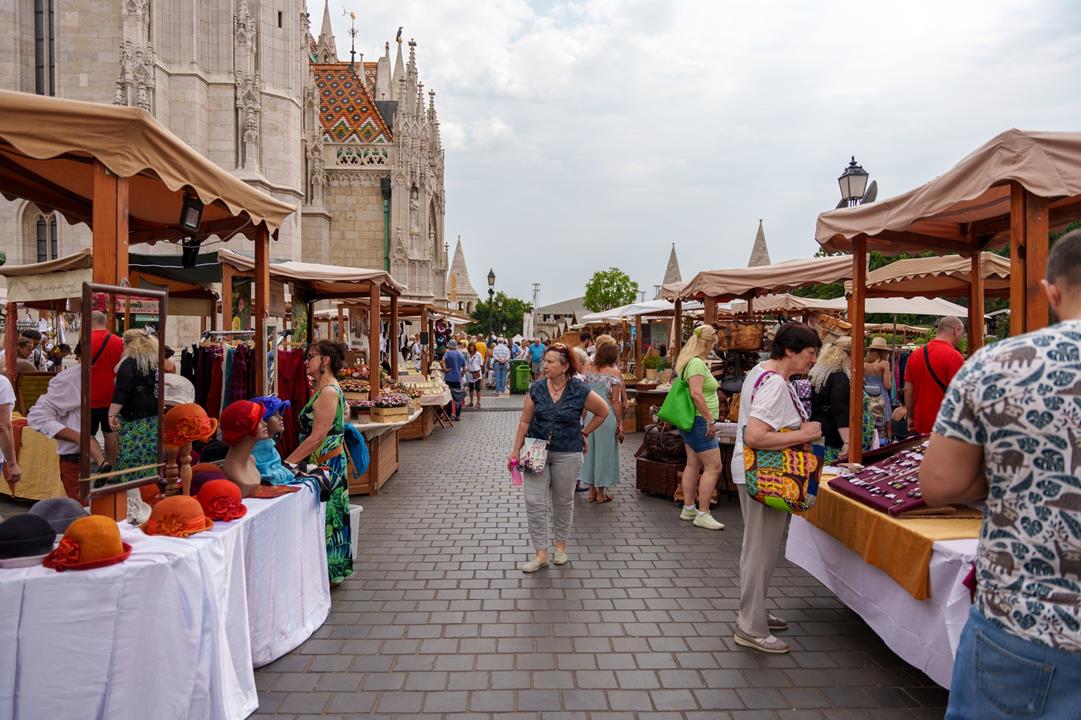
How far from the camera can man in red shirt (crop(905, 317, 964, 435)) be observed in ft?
19.0

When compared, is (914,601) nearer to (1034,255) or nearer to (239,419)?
(1034,255)

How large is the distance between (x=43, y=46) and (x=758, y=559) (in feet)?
85.5

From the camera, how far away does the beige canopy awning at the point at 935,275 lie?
7590mm

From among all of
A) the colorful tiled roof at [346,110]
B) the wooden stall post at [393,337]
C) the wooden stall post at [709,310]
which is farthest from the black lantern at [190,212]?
the colorful tiled roof at [346,110]

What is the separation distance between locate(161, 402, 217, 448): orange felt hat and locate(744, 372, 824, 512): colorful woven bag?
9.78 ft

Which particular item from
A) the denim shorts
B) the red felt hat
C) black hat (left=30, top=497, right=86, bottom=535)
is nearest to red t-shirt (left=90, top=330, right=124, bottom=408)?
the red felt hat

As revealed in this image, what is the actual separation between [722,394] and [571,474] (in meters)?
3.84

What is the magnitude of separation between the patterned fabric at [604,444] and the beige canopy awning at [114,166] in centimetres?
394

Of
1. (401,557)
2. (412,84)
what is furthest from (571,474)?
(412,84)

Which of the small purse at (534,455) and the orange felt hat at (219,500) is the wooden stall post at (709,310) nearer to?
the small purse at (534,455)

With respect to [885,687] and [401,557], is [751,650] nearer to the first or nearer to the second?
[885,687]

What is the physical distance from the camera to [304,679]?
146 inches

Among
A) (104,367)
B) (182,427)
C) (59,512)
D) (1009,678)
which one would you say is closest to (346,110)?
(104,367)

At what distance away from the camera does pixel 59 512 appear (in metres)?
3.13
